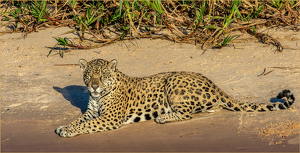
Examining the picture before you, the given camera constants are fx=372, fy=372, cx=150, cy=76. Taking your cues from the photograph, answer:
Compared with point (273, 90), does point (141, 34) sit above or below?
above

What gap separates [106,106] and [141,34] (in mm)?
4201

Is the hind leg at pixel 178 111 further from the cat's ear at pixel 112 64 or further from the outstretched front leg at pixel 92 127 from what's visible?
the cat's ear at pixel 112 64

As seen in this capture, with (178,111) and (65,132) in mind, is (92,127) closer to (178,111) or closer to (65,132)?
(65,132)

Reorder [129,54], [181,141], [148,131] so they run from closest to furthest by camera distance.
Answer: [181,141] → [148,131] → [129,54]

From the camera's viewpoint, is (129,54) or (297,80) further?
(129,54)

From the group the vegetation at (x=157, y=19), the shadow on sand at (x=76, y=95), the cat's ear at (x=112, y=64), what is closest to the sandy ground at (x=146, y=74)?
the shadow on sand at (x=76, y=95)

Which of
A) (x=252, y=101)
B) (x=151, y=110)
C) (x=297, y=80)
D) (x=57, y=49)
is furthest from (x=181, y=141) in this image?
(x=57, y=49)

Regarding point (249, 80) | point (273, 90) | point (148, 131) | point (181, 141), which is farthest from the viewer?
point (249, 80)

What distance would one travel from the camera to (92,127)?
6.37m

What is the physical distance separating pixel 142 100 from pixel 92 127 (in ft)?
3.47

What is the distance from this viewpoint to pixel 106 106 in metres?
6.61

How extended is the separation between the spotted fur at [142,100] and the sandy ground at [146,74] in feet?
0.47

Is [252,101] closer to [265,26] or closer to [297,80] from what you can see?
[297,80]

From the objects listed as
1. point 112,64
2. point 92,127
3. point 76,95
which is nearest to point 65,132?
point 92,127
